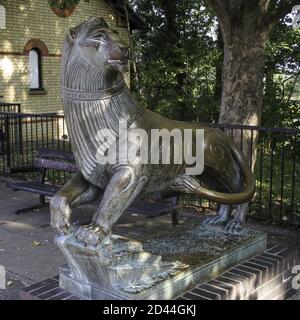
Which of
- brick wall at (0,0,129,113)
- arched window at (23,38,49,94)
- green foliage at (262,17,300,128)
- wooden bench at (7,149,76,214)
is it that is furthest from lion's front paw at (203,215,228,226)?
arched window at (23,38,49,94)

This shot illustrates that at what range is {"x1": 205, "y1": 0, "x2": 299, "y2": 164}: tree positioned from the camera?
→ 7.09 m

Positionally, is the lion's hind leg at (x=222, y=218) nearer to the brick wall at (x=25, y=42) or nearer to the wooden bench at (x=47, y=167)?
the wooden bench at (x=47, y=167)

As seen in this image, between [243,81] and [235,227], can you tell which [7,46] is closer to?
[243,81]

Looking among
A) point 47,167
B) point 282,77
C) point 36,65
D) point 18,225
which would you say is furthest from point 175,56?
point 18,225

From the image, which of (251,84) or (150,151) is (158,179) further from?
(251,84)

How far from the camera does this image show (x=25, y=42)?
52.5ft

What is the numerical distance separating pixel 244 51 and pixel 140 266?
500 centimetres

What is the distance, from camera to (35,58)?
16.8 meters

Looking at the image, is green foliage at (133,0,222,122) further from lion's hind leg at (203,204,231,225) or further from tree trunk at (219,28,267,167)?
lion's hind leg at (203,204,231,225)

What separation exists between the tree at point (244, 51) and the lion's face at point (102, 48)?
15.3 ft

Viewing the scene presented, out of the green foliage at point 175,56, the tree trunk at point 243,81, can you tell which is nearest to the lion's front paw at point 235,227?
the tree trunk at point 243,81

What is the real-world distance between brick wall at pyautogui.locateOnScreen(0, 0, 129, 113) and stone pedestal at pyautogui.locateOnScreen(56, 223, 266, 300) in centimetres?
1307
